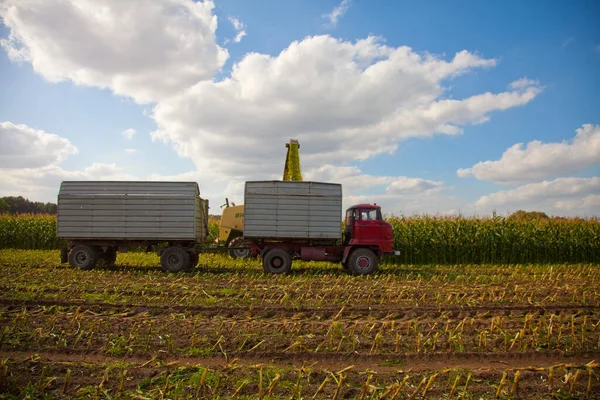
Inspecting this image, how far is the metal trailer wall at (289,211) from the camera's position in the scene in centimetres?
1578

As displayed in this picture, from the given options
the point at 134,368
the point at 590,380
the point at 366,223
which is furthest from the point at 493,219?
the point at 134,368

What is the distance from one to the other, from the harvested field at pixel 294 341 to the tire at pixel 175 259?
3.18 m

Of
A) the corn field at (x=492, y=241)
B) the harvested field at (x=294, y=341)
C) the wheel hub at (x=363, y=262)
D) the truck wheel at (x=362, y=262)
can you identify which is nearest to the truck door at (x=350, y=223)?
the truck wheel at (x=362, y=262)

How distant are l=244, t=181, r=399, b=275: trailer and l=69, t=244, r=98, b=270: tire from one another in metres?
5.92

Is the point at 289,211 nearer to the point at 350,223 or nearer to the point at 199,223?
the point at 350,223

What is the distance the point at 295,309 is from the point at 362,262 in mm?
6614

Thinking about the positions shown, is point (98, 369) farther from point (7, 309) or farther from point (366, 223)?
point (366, 223)

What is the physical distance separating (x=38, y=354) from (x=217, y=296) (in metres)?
4.94

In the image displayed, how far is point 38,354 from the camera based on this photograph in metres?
6.46

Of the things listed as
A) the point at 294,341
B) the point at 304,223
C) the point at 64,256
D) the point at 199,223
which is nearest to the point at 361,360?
the point at 294,341

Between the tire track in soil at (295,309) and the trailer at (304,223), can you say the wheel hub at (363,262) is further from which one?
the tire track in soil at (295,309)

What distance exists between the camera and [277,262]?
623 inches

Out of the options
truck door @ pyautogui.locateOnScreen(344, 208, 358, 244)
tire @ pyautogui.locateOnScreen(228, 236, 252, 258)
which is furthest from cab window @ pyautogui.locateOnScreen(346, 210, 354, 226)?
tire @ pyautogui.locateOnScreen(228, 236, 252, 258)

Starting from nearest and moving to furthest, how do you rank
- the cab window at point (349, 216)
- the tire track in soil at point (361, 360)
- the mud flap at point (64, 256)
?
the tire track in soil at point (361, 360), the cab window at point (349, 216), the mud flap at point (64, 256)
